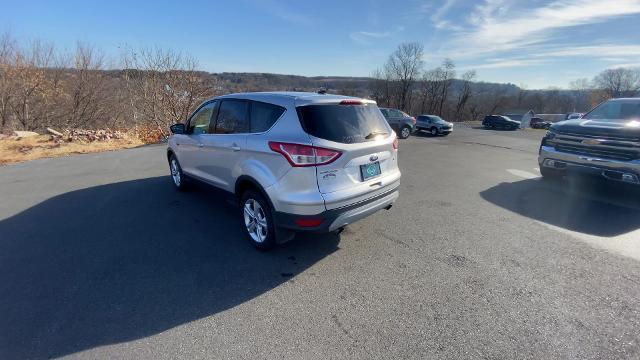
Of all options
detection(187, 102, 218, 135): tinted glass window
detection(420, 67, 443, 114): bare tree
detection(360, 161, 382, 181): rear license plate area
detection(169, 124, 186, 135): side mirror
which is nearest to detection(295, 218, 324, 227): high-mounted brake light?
detection(360, 161, 382, 181): rear license plate area

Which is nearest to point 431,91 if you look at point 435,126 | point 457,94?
point 457,94

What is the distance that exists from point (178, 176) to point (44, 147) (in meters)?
10.1

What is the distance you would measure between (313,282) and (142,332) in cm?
157

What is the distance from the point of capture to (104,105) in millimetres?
23297

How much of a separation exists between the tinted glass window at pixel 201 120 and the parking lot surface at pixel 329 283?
1.34m

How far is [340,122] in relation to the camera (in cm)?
350

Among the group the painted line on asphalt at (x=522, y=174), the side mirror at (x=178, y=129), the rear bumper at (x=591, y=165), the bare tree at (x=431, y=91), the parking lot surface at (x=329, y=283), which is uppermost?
the bare tree at (x=431, y=91)

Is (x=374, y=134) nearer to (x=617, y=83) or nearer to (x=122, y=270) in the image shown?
(x=122, y=270)

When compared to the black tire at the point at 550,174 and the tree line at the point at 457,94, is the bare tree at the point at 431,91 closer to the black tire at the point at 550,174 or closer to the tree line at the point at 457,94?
the tree line at the point at 457,94

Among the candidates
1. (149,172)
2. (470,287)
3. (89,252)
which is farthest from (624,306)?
(149,172)

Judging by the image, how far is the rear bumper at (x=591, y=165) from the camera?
516cm

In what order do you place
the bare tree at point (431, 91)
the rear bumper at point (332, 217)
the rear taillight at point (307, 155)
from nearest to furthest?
the rear taillight at point (307, 155)
the rear bumper at point (332, 217)
the bare tree at point (431, 91)

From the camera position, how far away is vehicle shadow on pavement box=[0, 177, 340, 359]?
8.56ft

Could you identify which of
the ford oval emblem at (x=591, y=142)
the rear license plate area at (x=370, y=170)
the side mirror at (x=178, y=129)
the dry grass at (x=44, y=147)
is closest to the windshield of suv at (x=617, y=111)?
the ford oval emblem at (x=591, y=142)
